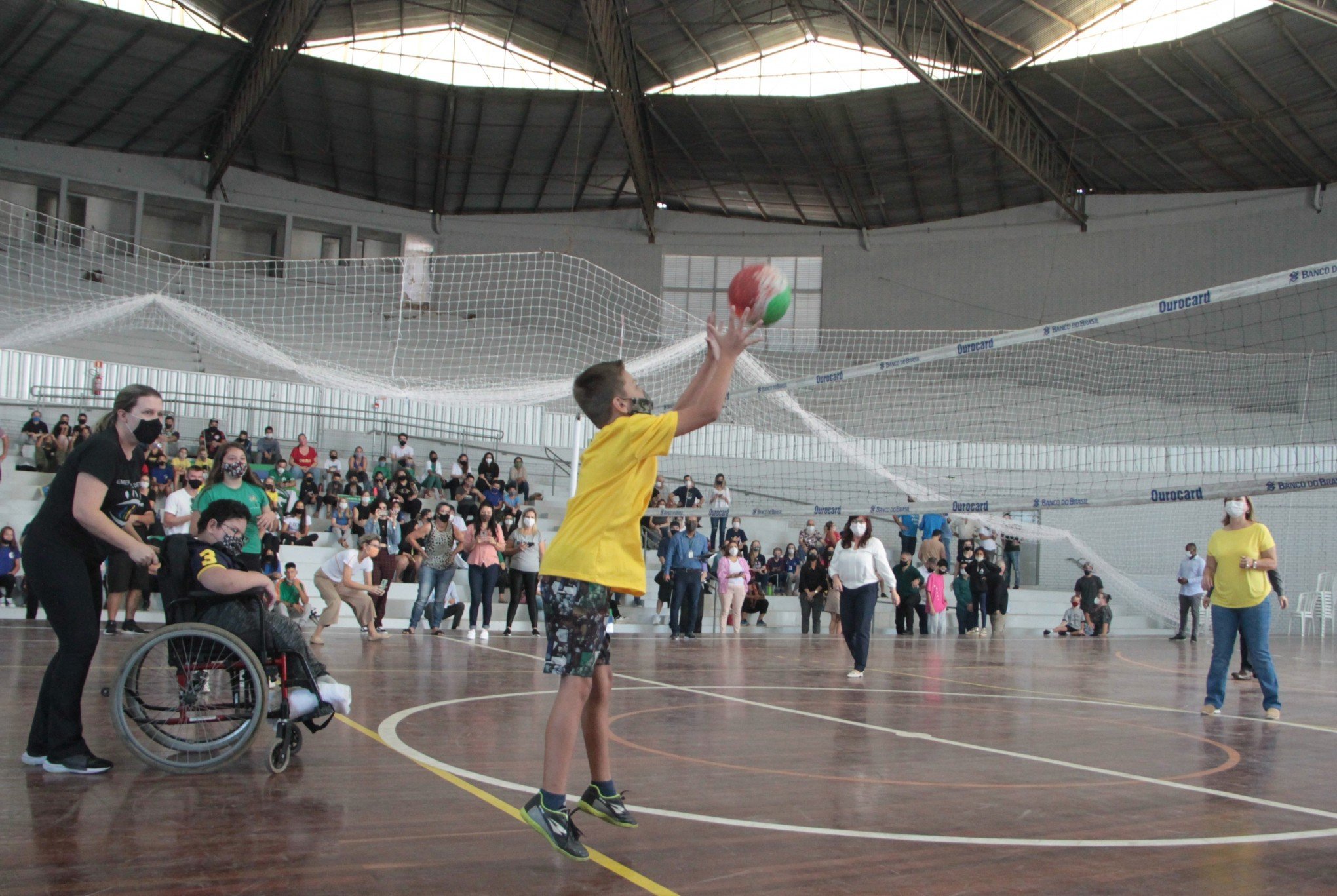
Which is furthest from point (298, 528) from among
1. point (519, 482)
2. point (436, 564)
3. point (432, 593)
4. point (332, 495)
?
point (519, 482)

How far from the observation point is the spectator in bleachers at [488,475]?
76.7ft

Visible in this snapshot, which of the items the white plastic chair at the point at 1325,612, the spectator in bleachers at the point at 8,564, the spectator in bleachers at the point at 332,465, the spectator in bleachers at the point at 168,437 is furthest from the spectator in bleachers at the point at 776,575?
the spectator in bleachers at the point at 8,564

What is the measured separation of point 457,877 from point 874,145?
30333mm

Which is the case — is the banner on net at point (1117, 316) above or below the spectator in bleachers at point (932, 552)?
above

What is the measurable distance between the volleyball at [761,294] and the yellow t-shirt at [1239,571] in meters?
5.39

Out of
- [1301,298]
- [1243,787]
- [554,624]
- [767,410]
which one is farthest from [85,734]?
[1301,298]

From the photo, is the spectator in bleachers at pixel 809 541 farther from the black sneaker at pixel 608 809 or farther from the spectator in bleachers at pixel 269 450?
the black sneaker at pixel 608 809

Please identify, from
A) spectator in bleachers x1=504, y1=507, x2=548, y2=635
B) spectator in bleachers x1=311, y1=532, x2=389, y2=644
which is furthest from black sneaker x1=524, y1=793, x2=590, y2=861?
spectator in bleachers x1=504, y1=507, x2=548, y2=635

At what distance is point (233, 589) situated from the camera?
5.22 m

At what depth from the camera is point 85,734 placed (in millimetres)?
5766

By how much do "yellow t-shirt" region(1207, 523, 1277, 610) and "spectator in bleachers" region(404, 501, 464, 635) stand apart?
32.3 ft

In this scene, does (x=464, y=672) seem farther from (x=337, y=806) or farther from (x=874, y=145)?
(x=874, y=145)

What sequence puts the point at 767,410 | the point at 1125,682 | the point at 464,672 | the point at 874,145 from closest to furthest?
the point at 464,672 → the point at 1125,682 → the point at 767,410 → the point at 874,145

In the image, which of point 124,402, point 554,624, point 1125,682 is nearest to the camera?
point 554,624
